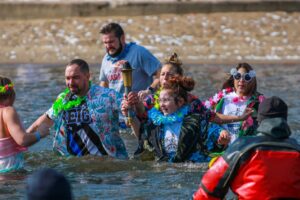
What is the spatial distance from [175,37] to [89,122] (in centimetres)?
1315

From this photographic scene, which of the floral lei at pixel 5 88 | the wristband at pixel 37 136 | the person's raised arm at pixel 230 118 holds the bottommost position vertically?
the person's raised arm at pixel 230 118

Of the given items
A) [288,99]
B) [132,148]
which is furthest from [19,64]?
[132,148]

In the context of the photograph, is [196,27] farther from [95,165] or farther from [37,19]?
[95,165]

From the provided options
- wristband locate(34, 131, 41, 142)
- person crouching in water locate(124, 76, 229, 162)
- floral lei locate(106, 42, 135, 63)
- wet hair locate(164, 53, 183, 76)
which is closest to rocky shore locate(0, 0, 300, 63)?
floral lei locate(106, 42, 135, 63)

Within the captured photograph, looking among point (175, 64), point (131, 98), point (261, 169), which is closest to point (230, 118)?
point (175, 64)

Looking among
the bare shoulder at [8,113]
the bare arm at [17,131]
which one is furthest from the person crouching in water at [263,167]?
the bare shoulder at [8,113]

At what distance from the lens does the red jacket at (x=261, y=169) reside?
6633 mm

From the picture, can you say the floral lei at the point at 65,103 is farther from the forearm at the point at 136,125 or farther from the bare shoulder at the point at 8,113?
the bare shoulder at the point at 8,113

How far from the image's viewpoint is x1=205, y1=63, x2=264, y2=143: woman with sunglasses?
36.3 feet

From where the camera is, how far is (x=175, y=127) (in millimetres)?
10484

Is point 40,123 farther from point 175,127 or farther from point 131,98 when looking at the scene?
point 175,127

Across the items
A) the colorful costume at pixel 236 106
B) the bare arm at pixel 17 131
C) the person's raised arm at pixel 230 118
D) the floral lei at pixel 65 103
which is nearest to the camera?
the bare arm at pixel 17 131

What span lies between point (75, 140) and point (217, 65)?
11.4 m

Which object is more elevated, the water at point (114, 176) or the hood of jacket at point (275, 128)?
the hood of jacket at point (275, 128)
